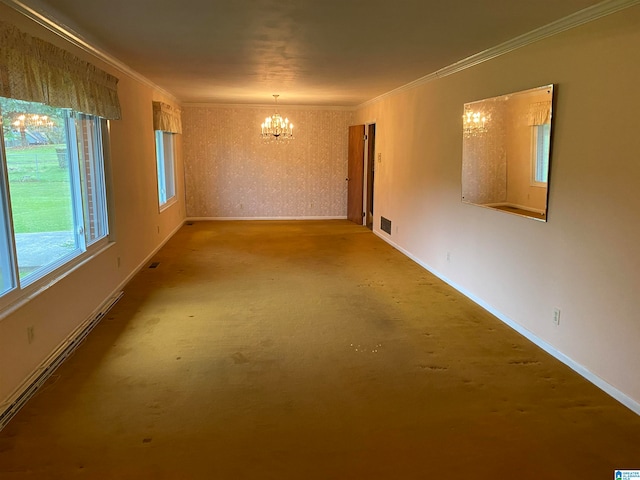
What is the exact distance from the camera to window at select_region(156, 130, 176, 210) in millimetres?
7930

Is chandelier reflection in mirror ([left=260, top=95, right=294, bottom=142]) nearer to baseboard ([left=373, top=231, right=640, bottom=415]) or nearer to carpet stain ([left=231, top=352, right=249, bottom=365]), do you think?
baseboard ([left=373, top=231, right=640, bottom=415])

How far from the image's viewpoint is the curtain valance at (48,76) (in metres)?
2.67

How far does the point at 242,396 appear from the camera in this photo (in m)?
2.87

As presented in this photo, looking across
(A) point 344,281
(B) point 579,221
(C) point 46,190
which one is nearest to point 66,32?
(C) point 46,190

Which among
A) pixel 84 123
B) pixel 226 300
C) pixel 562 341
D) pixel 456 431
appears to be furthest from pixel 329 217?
pixel 456 431

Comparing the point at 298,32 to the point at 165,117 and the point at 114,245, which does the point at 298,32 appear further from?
the point at 165,117

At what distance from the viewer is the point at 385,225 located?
7926 millimetres

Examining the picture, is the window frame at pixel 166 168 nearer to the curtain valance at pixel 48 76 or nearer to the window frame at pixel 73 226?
the window frame at pixel 73 226

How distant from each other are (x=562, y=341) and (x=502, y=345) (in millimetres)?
428

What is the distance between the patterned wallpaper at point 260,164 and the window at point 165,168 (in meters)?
1.12

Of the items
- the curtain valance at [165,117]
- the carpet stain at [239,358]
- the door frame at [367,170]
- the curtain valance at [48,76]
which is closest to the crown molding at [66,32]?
the curtain valance at [48,76]

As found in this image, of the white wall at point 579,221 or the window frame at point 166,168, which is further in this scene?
A: the window frame at point 166,168

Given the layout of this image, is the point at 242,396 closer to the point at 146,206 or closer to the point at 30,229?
the point at 30,229

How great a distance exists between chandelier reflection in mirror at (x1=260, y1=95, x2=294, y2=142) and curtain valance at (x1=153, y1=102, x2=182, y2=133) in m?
1.63
